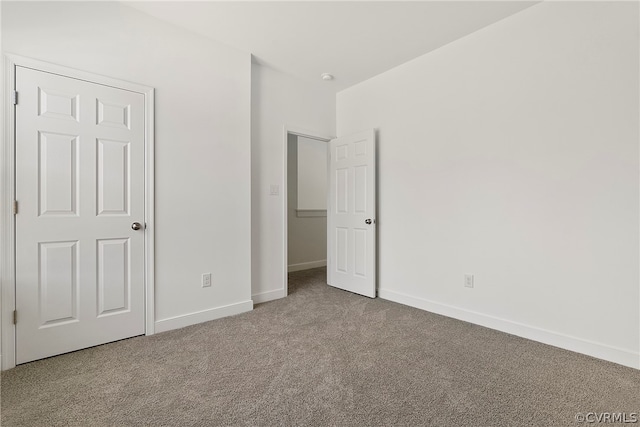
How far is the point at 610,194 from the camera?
2.03 metres

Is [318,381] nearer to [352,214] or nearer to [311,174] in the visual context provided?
[352,214]

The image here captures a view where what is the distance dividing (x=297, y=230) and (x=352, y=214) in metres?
1.69

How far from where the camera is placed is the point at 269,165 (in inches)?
134

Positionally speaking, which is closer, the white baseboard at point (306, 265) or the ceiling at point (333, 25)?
the ceiling at point (333, 25)

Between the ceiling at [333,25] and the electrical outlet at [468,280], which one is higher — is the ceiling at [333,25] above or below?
above

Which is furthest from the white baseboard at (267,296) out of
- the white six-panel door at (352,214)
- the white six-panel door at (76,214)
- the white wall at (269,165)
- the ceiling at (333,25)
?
the ceiling at (333,25)

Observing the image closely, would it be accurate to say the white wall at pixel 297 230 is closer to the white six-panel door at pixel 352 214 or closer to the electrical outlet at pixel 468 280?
the white six-panel door at pixel 352 214

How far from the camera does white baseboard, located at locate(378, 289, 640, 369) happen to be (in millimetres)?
1987

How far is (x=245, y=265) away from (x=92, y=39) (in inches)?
87.5

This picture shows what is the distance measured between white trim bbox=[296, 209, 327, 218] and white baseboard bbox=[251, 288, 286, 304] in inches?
75.8

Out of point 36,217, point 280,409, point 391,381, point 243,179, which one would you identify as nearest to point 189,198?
point 243,179

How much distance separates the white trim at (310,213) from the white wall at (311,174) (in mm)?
57

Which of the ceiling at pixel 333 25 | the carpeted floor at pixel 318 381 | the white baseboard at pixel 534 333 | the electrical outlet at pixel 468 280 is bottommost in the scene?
the carpeted floor at pixel 318 381

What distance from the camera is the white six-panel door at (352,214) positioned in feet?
11.4
